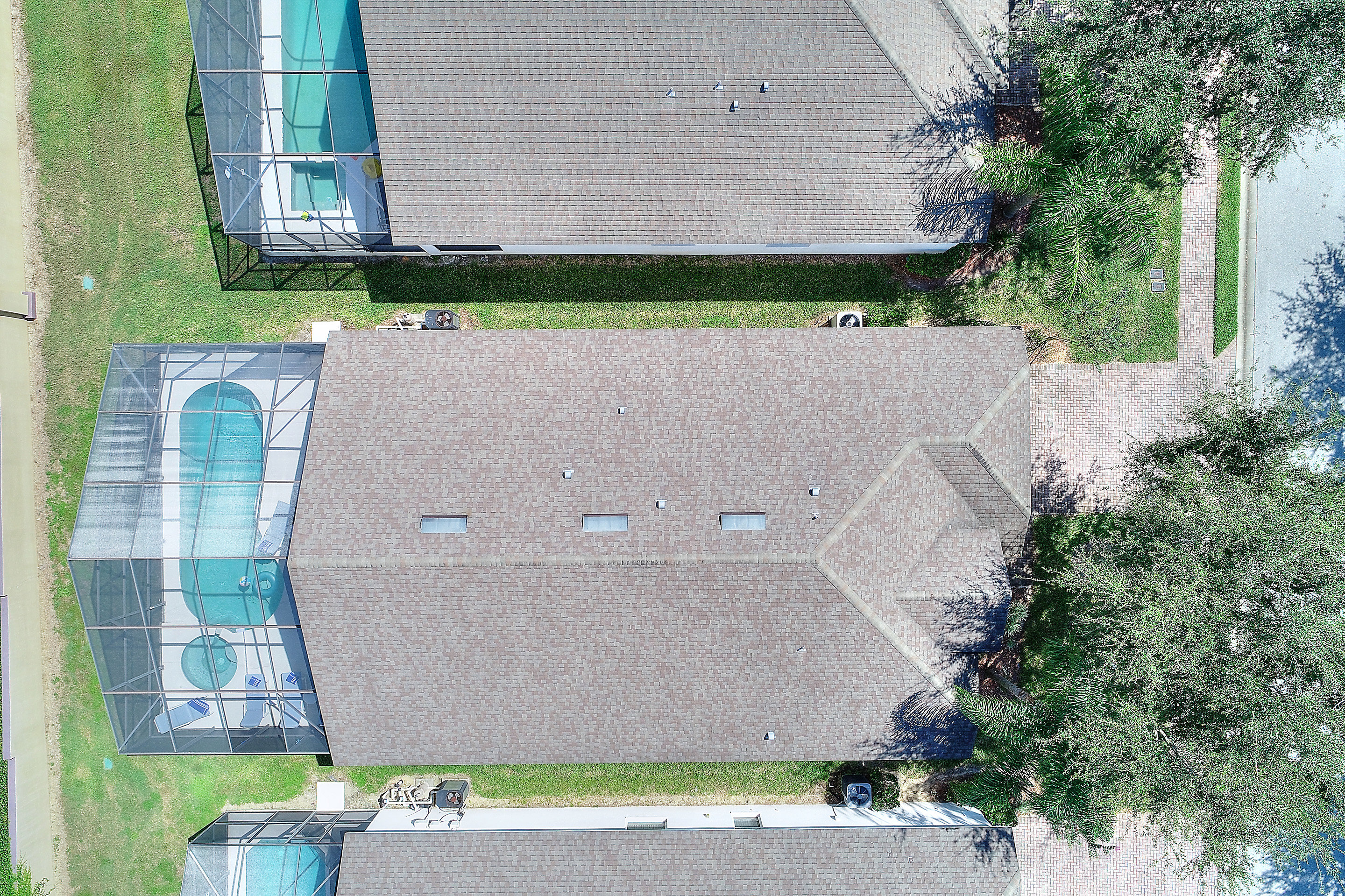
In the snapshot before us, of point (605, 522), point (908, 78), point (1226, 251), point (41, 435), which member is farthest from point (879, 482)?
point (41, 435)

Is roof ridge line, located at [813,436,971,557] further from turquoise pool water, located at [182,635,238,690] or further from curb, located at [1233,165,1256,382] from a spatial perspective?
turquoise pool water, located at [182,635,238,690]

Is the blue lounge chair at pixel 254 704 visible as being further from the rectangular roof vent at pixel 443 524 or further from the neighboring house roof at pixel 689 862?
the rectangular roof vent at pixel 443 524

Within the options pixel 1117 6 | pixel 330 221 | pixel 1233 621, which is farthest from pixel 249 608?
pixel 1117 6

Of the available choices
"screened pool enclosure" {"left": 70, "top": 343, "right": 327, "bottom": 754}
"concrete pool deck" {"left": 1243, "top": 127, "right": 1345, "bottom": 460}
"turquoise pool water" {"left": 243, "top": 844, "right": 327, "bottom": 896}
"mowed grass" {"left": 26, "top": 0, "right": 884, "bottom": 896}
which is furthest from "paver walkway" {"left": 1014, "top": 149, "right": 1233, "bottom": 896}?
"screened pool enclosure" {"left": 70, "top": 343, "right": 327, "bottom": 754}

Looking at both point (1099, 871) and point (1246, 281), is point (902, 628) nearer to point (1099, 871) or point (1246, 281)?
point (1099, 871)

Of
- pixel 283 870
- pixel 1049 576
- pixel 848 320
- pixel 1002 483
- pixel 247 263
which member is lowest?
pixel 283 870

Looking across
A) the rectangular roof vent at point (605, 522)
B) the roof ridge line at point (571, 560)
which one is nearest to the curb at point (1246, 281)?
the roof ridge line at point (571, 560)

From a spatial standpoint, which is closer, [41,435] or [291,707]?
[291,707]
